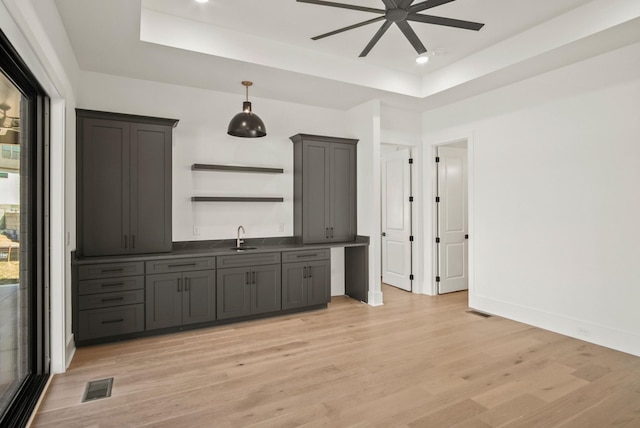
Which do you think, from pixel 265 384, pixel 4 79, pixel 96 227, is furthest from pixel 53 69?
pixel 265 384

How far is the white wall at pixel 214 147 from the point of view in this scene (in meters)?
4.18

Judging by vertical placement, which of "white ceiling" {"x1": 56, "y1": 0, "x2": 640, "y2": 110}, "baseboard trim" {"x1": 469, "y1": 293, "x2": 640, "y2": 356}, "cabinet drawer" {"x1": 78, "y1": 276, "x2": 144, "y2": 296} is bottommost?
"baseboard trim" {"x1": 469, "y1": 293, "x2": 640, "y2": 356}

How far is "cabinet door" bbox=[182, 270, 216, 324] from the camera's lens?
3934 mm

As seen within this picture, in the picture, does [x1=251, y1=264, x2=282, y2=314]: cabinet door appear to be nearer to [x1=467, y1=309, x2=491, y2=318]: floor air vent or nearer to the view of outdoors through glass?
the view of outdoors through glass

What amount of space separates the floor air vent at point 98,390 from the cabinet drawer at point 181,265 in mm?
1171

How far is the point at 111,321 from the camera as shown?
11.8 feet

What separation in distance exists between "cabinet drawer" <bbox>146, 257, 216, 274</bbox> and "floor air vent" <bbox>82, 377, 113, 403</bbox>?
3.84 ft

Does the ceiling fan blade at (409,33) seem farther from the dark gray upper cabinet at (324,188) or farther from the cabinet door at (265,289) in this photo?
the cabinet door at (265,289)

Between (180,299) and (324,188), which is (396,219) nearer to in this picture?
(324,188)

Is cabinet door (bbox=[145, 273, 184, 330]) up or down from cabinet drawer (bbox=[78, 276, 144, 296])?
down

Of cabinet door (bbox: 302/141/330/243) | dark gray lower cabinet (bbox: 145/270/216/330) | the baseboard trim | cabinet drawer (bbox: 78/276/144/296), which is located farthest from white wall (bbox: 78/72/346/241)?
the baseboard trim

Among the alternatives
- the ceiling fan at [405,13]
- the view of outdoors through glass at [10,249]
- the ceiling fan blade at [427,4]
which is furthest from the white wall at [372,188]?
the view of outdoors through glass at [10,249]

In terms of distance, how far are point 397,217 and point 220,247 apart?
118 inches

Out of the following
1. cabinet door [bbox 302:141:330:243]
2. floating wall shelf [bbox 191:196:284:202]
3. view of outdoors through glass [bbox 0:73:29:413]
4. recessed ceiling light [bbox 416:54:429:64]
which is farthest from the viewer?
cabinet door [bbox 302:141:330:243]
